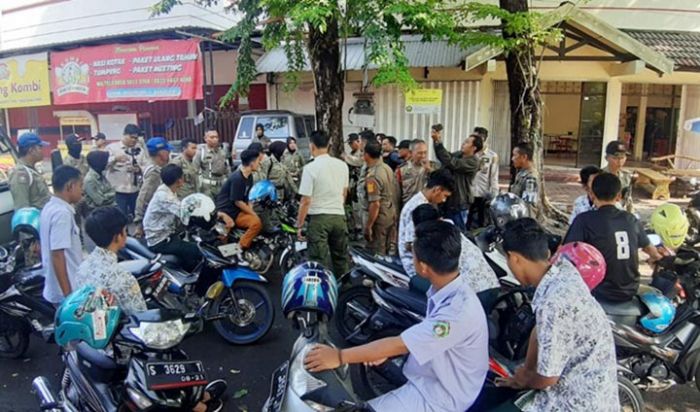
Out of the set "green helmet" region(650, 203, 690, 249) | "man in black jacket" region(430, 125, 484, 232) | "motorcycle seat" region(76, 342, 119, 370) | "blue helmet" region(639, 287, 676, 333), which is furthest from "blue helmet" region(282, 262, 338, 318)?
"man in black jacket" region(430, 125, 484, 232)

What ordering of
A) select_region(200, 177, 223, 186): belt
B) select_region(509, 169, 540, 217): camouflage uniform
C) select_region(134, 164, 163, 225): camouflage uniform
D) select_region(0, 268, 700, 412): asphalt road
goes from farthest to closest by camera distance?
1. select_region(200, 177, 223, 186): belt
2. select_region(134, 164, 163, 225): camouflage uniform
3. select_region(509, 169, 540, 217): camouflage uniform
4. select_region(0, 268, 700, 412): asphalt road

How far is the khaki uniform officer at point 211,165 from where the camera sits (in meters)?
8.30

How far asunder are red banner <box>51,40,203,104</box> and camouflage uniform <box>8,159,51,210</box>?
6.58 metres

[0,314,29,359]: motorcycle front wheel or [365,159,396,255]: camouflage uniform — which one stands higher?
[365,159,396,255]: camouflage uniform

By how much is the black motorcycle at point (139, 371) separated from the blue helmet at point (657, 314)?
2937mm

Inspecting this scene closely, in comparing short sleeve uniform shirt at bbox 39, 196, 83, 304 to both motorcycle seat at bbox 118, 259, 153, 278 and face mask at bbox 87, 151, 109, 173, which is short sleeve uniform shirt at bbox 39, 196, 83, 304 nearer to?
motorcycle seat at bbox 118, 259, 153, 278

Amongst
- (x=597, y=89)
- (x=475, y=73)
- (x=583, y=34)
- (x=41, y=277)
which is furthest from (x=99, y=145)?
(x=597, y=89)

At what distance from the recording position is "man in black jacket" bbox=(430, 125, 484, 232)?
6.83 m

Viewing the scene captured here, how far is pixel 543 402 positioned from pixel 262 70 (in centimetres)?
1160

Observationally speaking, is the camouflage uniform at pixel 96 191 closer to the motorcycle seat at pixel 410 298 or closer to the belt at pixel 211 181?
the belt at pixel 211 181

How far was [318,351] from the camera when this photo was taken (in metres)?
2.21

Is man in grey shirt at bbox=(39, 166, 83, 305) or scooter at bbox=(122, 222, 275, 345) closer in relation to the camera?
man in grey shirt at bbox=(39, 166, 83, 305)

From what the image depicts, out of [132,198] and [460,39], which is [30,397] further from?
[460,39]

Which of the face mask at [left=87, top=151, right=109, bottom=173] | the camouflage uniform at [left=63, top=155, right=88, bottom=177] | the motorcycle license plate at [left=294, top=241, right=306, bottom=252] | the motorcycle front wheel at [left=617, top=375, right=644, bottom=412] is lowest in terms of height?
the motorcycle front wheel at [left=617, top=375, right=644, bottom=412]
